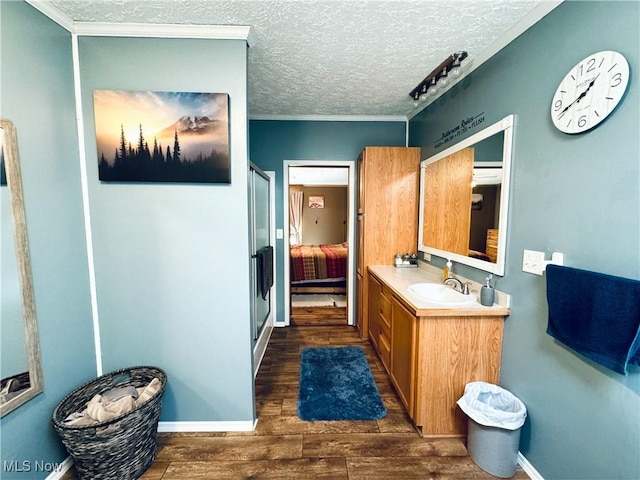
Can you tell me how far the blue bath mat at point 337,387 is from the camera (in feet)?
6.08

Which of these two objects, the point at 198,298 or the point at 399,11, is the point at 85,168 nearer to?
the point at 198,298

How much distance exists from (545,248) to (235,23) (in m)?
2.11

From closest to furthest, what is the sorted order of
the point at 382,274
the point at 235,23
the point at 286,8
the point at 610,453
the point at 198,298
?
the point at 610,453
the point at 286,8
the point at 235,23
the point at 198,298
the point at 382,274

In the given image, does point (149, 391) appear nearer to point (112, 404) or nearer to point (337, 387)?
point (112, 404)

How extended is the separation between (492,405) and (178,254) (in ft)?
7.00

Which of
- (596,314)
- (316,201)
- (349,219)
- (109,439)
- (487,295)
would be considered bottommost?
(109,439)

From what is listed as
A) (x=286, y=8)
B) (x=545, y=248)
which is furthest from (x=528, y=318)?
(x=286, y=8)

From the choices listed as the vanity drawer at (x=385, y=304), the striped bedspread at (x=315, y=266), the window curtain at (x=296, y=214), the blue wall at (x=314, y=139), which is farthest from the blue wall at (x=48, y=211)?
the window curtain at (x=296, y=214)

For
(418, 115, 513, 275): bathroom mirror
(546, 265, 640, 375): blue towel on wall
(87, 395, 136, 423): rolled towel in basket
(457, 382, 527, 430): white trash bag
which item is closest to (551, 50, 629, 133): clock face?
(418, 115, 513, 275): bathroom mirror

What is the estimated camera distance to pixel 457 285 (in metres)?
1.96

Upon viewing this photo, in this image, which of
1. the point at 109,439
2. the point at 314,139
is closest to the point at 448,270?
the point at 314,139

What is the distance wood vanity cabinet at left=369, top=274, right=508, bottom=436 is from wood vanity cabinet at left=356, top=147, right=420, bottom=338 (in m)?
1.21

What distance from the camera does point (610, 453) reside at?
40.9 inches

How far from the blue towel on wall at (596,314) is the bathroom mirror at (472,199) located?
44 cm
